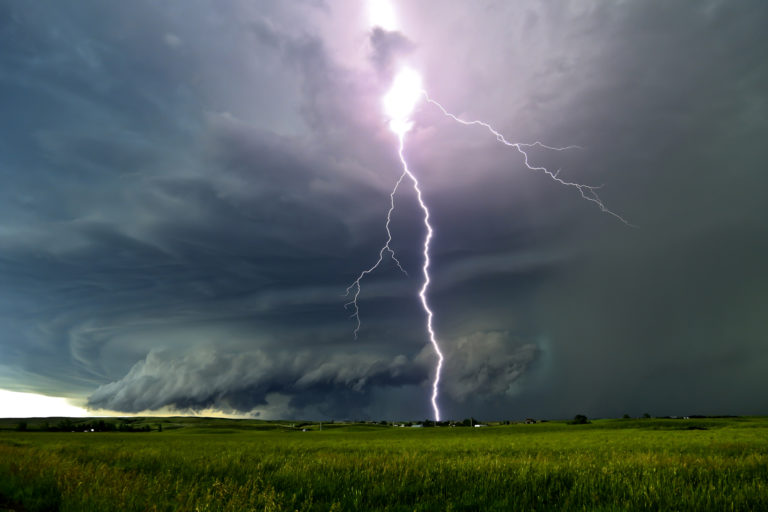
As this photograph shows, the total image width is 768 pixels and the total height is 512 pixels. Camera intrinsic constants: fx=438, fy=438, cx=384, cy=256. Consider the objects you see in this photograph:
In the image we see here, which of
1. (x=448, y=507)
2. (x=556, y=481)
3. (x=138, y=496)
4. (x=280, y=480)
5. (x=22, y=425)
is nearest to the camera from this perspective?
(x=448, y=507)

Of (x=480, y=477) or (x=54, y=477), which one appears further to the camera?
(x=54, y=477)

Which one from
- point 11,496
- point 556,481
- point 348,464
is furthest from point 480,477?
point 11,496

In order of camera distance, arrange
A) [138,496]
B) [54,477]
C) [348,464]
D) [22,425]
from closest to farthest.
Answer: [138,496], [54,477], [348,464], [22,425]

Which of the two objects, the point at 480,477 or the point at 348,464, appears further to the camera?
the point at 348,464

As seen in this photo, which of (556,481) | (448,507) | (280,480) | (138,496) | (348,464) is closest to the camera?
(448,507)

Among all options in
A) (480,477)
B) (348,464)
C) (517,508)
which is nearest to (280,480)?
(348,464)

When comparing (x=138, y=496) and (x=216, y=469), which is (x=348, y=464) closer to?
(x=216, y=469)

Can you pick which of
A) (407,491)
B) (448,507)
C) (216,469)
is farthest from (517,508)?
(216,469)

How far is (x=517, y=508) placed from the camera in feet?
24.3

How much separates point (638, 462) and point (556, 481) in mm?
4938

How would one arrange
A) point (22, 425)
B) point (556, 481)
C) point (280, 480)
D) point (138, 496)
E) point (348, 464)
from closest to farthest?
point (138, 496) < point (556, 481) < point (280, 480) < point (348, 464) < point (22, 425)

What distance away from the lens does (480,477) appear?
32.7ft

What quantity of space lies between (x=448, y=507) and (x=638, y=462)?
8631mm

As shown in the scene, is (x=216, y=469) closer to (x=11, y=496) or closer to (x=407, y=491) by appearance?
(x=11, y=496)
